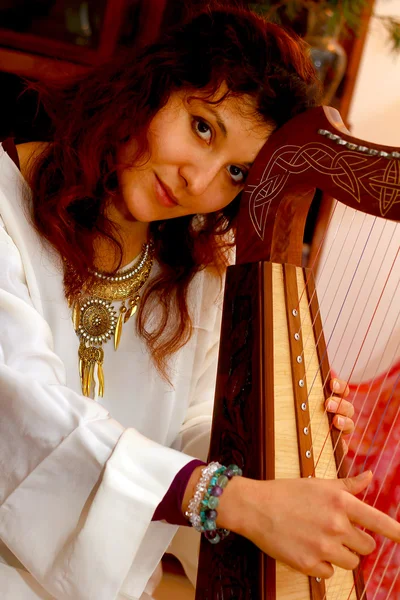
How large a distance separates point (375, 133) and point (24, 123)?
1.52m

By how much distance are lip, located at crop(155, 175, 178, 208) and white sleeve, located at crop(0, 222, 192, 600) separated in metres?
0.34

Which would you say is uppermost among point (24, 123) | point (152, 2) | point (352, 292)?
point (152, 2)

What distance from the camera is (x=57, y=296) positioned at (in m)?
1.19

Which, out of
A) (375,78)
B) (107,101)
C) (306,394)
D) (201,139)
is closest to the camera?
(306,394)

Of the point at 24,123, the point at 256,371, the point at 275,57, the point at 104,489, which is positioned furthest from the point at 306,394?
the point at 24,123

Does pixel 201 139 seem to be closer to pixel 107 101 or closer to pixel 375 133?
pixel 107 101

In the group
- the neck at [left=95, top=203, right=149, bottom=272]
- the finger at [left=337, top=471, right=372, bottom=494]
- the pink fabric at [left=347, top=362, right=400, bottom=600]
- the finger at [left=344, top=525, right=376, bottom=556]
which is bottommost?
the pink fabric at [left=347, top=362, right=400, bottom=600]

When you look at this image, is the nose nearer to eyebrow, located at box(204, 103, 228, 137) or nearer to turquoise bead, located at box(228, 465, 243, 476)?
eyebrow, located at box(204, 103, 228, 137)

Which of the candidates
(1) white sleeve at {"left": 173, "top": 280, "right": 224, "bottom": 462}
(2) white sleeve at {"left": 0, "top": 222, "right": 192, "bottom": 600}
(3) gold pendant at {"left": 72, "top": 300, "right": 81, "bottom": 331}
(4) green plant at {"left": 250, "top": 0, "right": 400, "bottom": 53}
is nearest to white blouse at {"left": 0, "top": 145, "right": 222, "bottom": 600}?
(2) white sleeve at {"left": 0, "top": 222, "right": 192, "bottom": 600}

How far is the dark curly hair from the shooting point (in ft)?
3.56

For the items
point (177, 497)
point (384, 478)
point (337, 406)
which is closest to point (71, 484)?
point (177, 497)

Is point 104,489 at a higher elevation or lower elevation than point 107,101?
lower

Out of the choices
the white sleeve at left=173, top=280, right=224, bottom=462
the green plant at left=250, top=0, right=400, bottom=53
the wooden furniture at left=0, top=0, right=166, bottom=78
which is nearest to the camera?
the white sleeve at left=173, top=280, right=224, bottom=462

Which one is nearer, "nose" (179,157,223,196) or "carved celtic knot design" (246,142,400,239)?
"carved celtic knot design" (246,142,400,239)
